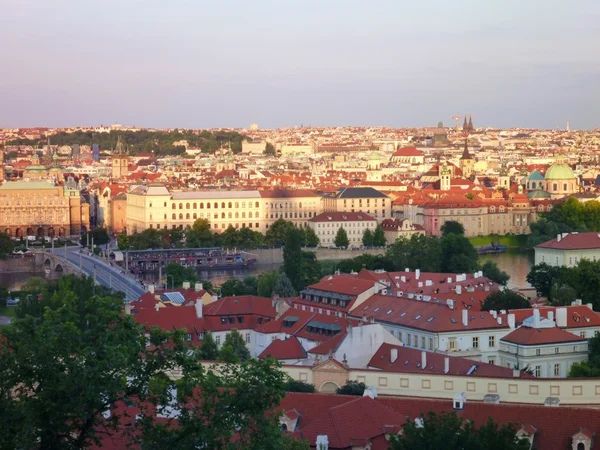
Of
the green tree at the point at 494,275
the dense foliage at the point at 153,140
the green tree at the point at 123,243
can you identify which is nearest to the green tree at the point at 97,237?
the green tree at the point at 123,243

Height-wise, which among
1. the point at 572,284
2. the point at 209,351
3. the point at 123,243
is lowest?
the point at 123,243

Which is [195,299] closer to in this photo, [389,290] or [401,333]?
[389,290]

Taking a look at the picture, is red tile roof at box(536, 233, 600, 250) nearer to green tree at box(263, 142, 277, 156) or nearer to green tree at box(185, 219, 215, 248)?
green tree at box(185, 219, 215, 248)

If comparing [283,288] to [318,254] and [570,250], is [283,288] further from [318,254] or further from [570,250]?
[318,254]

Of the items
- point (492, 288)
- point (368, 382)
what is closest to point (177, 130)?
point (492, 288)

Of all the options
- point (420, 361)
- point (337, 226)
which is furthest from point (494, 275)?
point (337, 226)

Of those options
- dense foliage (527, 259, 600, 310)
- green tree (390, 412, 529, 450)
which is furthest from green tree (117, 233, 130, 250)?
green tree (390, 412, 529, 450)
